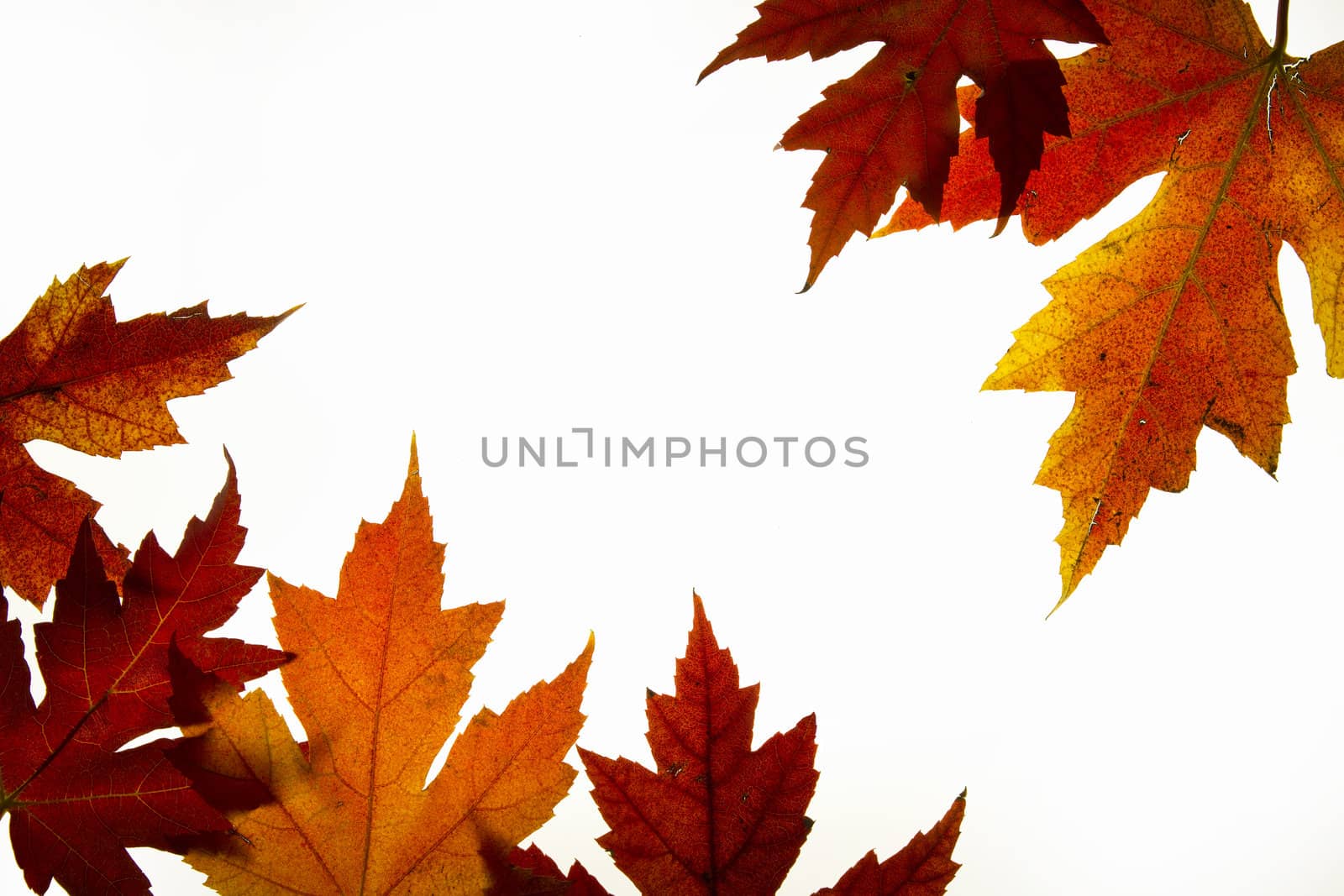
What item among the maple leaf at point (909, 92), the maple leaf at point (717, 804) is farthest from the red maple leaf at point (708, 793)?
the maple leaf at point (909, 92)

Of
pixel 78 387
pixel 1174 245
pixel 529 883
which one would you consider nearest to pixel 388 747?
pixel 529 883

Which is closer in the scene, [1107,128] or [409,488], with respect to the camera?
[409,488]

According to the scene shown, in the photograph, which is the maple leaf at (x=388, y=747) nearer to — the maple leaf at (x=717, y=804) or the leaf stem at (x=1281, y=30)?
the maple leaf at (x=717, y=804)

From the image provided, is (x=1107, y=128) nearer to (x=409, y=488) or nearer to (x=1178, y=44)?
(x=1178, y=44)

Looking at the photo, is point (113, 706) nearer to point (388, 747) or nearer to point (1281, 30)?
point (388, 747)

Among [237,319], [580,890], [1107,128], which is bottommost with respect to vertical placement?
[580,890]

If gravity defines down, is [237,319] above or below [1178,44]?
below

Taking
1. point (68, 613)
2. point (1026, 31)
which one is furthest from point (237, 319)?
point (1026, 31)

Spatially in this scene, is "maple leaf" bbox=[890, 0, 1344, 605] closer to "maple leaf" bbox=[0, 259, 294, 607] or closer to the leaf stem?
the leaf stem
